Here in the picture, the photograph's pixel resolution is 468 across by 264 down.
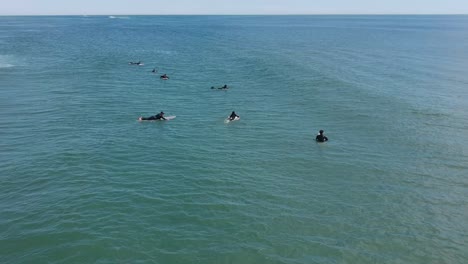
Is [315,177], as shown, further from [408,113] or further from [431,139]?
[408,113]

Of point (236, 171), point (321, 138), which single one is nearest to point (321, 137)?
point (321, 138)

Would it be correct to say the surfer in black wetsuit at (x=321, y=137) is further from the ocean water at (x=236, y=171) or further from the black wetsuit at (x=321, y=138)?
the ocean water at (x=236, y=171)

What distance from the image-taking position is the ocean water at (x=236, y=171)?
24.6m

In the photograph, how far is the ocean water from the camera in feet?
80.8

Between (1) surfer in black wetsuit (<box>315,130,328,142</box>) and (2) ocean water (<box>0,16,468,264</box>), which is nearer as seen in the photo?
(2) ocean water (<box>0,16,468,264</box>)

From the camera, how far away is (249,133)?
45094 mm

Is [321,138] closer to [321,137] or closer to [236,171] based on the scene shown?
[321,137]

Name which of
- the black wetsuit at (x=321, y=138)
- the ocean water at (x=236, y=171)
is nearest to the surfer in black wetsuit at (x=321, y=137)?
the black wetsuit at (x=321, y=138)

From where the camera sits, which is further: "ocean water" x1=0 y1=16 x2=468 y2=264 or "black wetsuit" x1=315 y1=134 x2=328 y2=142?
"black wetsuit" x1=315 y1=134 x2=328 y2=142

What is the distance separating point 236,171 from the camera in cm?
3497

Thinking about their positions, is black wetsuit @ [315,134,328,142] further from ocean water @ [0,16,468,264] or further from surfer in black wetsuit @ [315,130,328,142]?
ocean water @ [0,16,468,264]

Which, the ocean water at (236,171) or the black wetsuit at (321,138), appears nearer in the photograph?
the ocean water at (236,171)

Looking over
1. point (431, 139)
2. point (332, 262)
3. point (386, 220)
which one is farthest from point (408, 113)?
point (332, 262)

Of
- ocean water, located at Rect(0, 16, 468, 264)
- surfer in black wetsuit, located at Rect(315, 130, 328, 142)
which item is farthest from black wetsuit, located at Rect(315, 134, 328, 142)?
ocean water, located at Rect(0, 16, 468, 264)
